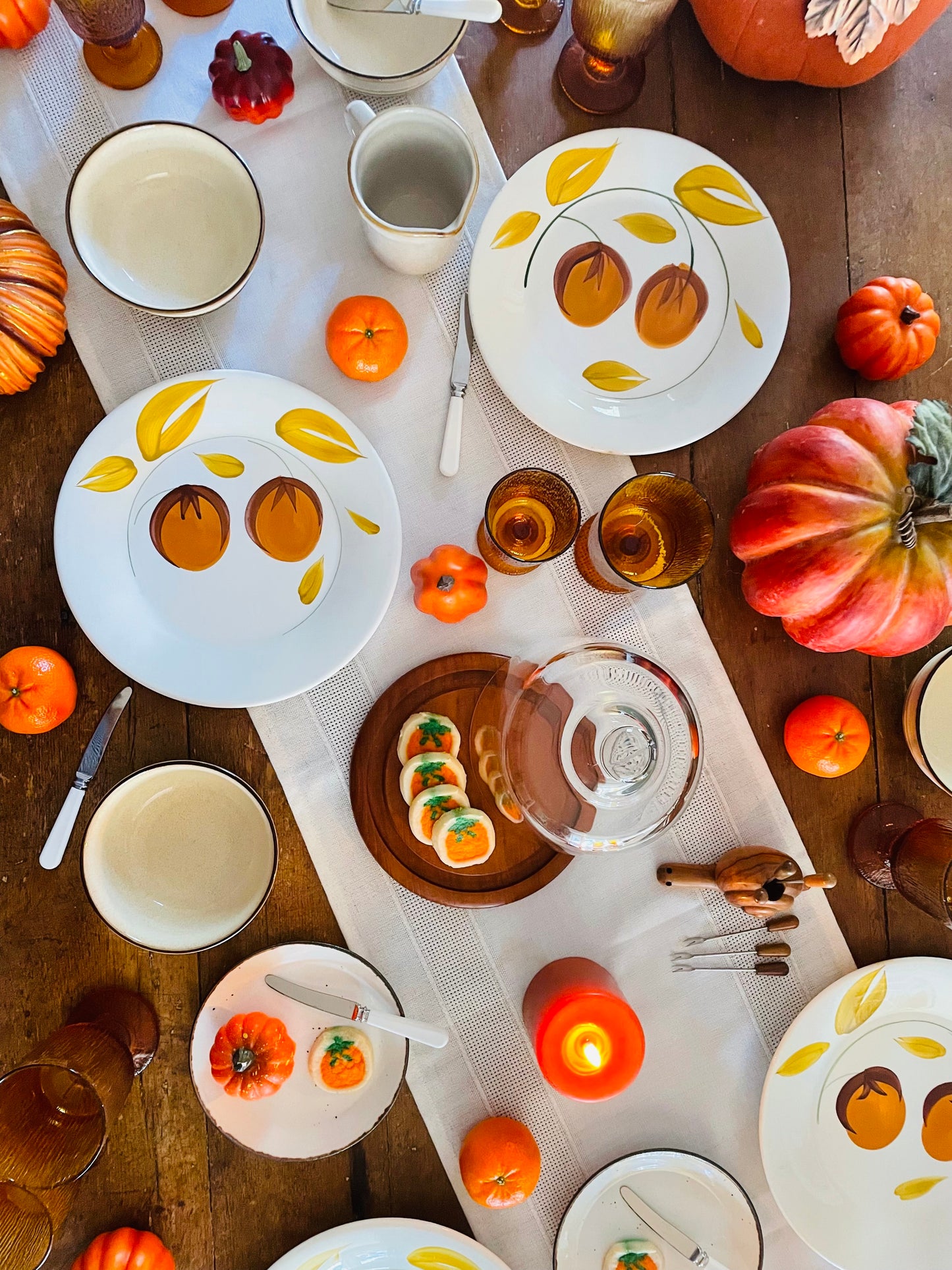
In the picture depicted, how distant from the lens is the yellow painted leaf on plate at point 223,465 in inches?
41.2

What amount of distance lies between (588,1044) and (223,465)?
82cm

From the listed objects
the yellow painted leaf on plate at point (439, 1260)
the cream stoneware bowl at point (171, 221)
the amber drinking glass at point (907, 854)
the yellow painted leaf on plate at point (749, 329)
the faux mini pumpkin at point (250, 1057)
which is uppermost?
the cream stoneware bowl at point (171, 221)

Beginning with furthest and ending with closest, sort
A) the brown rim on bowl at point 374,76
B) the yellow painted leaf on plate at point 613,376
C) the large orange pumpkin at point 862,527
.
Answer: the yellow painted leaf on plate at point 613,376
the brown rim on bowl at point 374,76
the large orange pumpkin at point 862,527

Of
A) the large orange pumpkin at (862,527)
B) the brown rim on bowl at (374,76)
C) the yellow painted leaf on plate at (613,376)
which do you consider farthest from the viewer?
the yellow painted leaf on plate at (613,376)

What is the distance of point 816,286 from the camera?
3.78 ft

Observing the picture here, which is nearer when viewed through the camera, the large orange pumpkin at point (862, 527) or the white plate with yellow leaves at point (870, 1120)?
the large orange pumpkin at point (862, 527)

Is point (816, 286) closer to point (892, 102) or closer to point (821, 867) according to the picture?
point (892, 102)

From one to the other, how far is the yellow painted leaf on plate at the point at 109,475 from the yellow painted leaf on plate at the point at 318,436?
18cm

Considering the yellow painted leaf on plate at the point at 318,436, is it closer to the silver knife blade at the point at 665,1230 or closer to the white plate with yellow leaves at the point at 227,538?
the white plate with yellow leaves at the point at 227,538

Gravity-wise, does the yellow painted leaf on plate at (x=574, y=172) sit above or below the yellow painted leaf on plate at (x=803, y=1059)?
above

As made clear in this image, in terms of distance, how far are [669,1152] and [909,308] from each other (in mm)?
1095

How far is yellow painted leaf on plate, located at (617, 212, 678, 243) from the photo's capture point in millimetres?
1085

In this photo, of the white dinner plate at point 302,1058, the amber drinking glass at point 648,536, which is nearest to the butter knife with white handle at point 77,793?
the white dinner plate at point 302,1058

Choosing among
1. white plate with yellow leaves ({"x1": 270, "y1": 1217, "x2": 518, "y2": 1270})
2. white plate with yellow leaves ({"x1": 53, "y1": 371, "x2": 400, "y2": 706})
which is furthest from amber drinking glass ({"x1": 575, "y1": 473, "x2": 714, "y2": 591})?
white plate with yellow leaves ({"x1": 270, "y1": 1217, "x2": 518, "y2": 1270})
